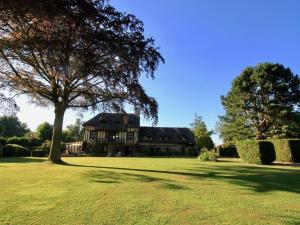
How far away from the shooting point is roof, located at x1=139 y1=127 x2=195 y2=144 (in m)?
49.5

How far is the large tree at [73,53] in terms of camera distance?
680 centimetres

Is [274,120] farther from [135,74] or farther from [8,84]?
[8,84]

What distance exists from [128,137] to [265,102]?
2238 cm

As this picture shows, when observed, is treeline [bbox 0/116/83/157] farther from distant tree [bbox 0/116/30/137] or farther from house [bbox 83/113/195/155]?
house [bbox 83/113/195/155]

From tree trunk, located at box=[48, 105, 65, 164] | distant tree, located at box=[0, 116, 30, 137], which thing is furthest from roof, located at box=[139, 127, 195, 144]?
distant tree, located at box=[0, 116, 30, 137]

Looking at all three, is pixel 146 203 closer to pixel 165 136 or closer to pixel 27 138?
pixel 27 138

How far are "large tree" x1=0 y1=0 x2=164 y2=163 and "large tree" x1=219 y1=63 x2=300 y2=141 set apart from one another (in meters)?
25.9

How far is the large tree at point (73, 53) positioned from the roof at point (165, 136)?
90.9 ft

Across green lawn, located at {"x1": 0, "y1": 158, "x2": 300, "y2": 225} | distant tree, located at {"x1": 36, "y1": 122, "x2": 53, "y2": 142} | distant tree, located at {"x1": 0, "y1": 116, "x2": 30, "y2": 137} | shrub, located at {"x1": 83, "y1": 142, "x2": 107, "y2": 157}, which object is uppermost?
distant tree, located at {"x1": 0, "y1": 116, "x2": 30, "y2": 137}

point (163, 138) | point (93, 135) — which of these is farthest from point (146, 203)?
point (163, 138)

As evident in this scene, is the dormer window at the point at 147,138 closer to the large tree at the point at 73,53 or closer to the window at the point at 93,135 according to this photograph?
the window at the point at 93,135

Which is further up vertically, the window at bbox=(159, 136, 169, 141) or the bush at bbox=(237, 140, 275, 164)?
the window at bbox=(159, 136, 169, 141)

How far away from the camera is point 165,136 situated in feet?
166

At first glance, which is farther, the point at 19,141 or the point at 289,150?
the point at 19,141
